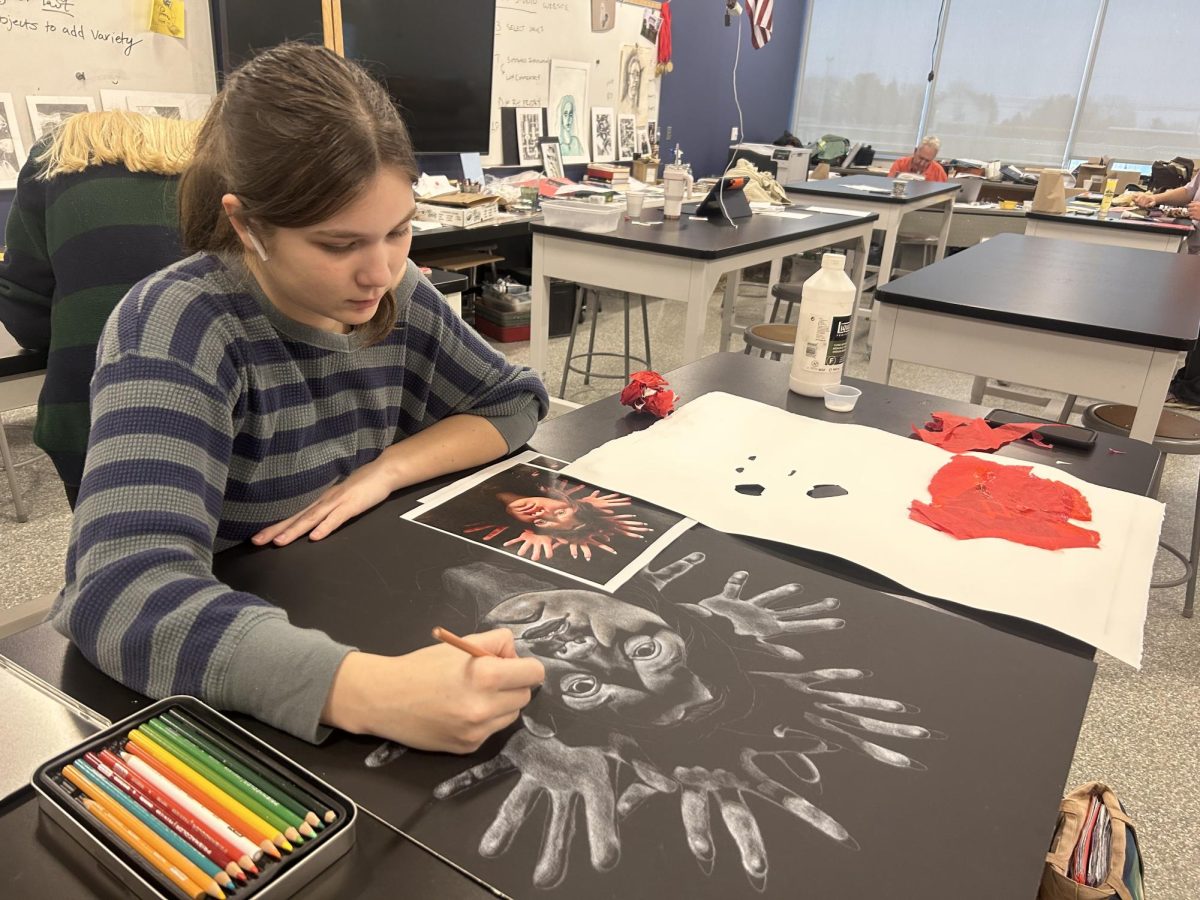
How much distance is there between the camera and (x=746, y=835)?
530 mm

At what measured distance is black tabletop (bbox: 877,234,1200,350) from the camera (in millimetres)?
1768

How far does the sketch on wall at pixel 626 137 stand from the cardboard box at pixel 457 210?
1.80 m

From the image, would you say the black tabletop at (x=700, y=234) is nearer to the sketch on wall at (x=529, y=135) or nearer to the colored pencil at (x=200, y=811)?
the sketch on wall at (x=529, y=135)

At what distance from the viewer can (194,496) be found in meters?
0.72

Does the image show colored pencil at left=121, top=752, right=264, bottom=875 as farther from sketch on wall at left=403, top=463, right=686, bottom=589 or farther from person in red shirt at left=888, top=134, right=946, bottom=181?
person in red shirt at left=888, top=134, right=946, bottom=181

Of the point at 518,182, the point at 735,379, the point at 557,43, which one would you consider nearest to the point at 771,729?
the point at 735,379

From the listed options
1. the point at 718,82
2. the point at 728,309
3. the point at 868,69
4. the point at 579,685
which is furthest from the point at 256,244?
the point at 868,69

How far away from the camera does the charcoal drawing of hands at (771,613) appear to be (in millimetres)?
732

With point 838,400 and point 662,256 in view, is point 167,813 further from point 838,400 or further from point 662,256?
point 662,256

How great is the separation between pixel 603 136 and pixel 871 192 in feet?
5.35

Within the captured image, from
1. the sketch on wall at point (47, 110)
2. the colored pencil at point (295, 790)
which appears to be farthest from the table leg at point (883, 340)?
the sketch on wall at point (47, 110)

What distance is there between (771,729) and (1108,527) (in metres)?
0.59

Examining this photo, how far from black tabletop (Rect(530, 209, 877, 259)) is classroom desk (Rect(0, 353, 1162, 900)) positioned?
1.42 metres

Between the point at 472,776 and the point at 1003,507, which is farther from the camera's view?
the point at 1003,507
